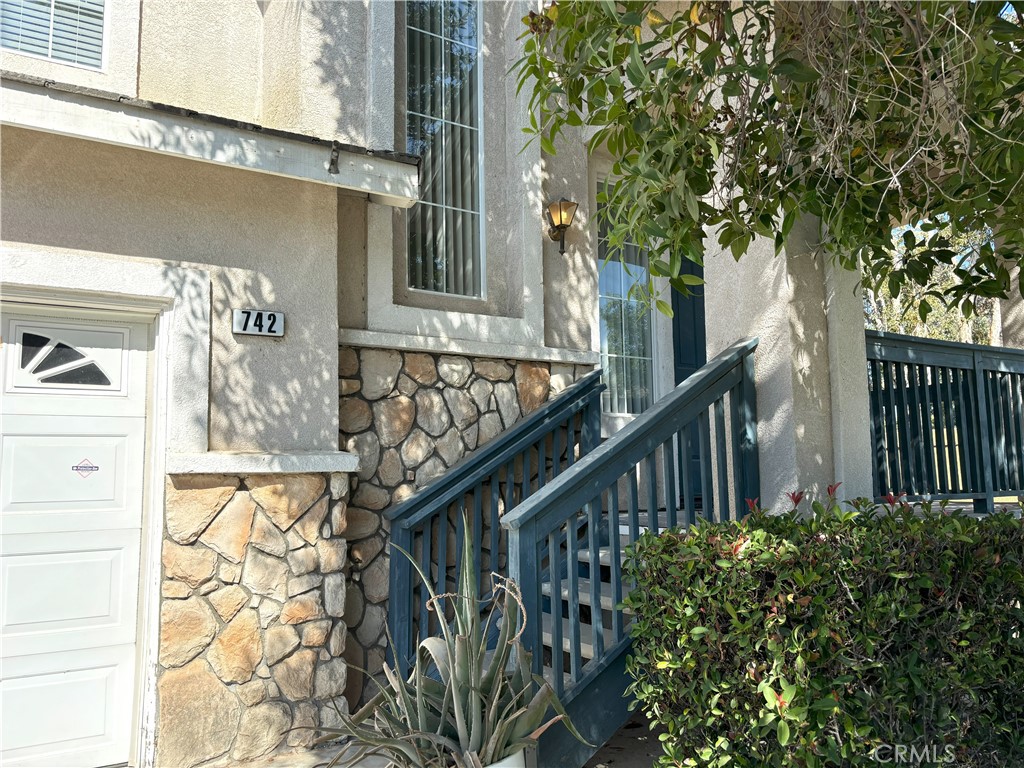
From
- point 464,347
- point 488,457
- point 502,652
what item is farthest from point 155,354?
point 502,652

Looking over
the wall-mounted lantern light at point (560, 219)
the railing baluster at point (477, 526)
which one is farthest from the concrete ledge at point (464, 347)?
the railing baluster at point (477, 526)

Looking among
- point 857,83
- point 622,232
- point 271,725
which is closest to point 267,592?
Answer: point 271,725

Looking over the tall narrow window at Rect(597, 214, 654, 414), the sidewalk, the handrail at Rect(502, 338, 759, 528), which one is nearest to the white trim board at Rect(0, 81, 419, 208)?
the handrail at Rect(502, 338, 759, 528)

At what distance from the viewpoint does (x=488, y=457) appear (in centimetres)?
450

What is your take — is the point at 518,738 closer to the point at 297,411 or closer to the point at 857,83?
the point at 297,411

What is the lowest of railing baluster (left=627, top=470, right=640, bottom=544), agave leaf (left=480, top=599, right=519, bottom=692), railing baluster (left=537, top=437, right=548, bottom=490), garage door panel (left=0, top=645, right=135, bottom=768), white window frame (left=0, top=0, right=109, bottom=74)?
garage door panel (left=0, top=645, right=135, bottom=768)

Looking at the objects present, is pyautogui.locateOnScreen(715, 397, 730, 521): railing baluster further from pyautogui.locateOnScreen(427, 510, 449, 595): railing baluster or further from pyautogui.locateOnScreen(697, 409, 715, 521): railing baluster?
pyautogui.locateOnScreen(427, 510, 449, 595): railing baluster

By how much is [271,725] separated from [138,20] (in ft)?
11.9

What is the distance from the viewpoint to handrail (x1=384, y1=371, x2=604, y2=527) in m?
4.18

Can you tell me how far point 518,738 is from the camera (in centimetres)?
261

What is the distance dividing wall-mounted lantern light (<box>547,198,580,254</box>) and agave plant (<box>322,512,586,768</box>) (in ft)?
9.54

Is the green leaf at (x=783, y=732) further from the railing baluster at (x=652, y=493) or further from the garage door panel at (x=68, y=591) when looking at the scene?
the garage door panel at (x=68, y=591)

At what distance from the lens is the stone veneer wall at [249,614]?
347 cm

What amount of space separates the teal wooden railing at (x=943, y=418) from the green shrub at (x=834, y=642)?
3.91ft
